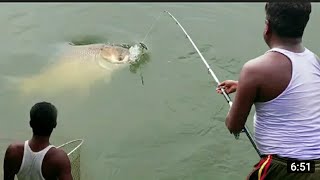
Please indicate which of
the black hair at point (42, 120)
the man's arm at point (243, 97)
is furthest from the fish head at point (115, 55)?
the man's arm at point (243, 97)

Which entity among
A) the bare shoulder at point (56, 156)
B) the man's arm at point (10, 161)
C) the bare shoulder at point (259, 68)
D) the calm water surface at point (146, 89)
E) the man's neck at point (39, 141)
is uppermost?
the bare shoulder at point (259, 68)

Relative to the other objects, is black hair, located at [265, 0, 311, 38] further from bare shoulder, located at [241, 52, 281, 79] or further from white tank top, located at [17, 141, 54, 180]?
white tank top, located at [17, 141, 54, 180]

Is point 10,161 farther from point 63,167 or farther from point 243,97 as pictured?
point 243,97

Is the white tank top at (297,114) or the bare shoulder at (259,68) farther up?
the bare shoulder at (259,68)

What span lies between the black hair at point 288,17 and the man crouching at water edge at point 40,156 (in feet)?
4.27

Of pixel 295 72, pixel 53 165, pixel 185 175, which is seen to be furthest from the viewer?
pixel 185 175

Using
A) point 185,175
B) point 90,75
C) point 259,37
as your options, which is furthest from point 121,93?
point 259,37

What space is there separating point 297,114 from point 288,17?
1.45 feet

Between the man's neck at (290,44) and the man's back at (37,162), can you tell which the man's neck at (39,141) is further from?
the man's neck at (290,44)

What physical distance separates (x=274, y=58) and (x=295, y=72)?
0.37 ft

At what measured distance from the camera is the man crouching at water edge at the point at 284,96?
2363mm

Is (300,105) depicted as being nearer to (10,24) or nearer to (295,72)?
(295,72)

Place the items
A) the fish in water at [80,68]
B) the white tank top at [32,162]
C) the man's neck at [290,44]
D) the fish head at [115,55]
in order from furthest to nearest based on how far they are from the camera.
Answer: the fish head at [115,55] < the fish in water at [80,68] < the white tank top at [32,162] < the man's neck at [290,44]

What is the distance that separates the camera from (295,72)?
7.79 feet
